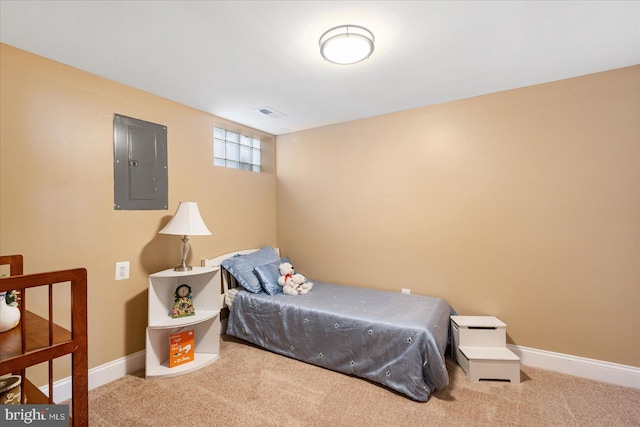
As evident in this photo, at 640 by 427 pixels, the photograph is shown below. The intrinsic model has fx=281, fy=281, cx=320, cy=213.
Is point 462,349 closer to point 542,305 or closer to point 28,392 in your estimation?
point 542,305

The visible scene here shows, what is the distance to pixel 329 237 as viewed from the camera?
3.39 m

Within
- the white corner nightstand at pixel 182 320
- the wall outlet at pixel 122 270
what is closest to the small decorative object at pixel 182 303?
the white corner nightstand at pixel 182 320

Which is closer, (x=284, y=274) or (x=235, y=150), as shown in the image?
(x=284, y=274)

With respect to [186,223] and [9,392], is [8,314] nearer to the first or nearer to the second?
[9,392]

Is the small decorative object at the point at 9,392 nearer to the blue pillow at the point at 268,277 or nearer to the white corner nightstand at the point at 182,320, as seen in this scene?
the white corner nightstand at the point at 182,320

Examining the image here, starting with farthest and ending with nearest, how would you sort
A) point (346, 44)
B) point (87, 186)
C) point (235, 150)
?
point (235, 150) → point (87, 186) → point (346, 44)

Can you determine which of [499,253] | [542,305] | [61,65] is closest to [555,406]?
[542,305]

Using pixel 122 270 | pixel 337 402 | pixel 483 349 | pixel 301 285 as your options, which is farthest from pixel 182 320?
pixel 483 349

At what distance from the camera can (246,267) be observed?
117 inches

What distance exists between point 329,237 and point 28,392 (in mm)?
2613

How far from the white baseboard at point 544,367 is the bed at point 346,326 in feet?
2.38

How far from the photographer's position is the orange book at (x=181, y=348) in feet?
7.53

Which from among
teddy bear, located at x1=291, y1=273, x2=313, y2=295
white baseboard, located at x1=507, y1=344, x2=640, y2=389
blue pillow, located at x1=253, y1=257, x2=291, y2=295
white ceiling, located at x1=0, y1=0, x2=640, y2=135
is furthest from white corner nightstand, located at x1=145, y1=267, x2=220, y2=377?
white baseboard, located at x1=507, y1=344, x2=640, y2=389

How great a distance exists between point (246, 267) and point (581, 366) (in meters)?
2.97
